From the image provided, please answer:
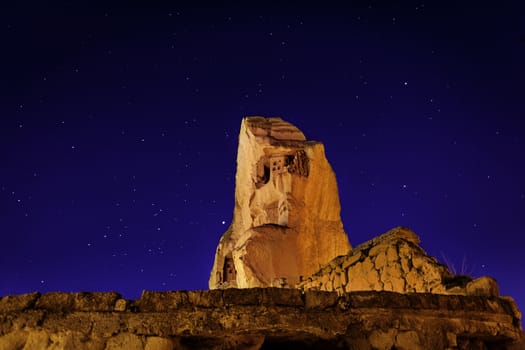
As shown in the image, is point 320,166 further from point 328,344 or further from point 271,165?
point 328,344

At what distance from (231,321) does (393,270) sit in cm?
478

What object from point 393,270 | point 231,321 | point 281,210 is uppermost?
point 281,210

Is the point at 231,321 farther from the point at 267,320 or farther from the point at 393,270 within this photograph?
the point at 393,270

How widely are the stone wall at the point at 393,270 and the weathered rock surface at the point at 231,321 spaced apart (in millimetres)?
1972

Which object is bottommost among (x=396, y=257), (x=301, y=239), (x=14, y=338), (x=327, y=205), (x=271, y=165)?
(x=14, y=338)

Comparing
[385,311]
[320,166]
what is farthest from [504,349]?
[320,166]

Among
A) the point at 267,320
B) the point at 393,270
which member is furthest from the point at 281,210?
the point at 267,320

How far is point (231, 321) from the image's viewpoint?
5.03 m

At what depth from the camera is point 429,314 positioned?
18.2 feet

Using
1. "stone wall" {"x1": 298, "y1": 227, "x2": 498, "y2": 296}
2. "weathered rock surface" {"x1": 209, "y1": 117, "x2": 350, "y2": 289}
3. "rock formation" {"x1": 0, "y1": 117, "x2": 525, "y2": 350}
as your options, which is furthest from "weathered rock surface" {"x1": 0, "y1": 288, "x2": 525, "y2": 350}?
"weathered rock surface" {"x1": 209, "y1": 117, "x2": 350, "y2": 289}

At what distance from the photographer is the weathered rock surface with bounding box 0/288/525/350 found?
16.3ft

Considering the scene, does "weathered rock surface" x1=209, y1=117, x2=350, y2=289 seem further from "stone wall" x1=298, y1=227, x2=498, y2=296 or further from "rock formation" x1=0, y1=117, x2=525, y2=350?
"rock formation" x1=0, y1=117, x2=525, y2=350

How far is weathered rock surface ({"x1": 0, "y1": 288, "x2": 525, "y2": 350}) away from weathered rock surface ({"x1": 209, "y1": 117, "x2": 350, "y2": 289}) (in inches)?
470

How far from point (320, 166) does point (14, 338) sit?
16.0 metres
